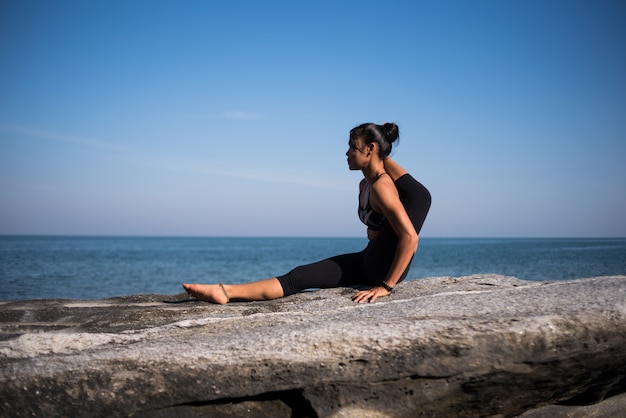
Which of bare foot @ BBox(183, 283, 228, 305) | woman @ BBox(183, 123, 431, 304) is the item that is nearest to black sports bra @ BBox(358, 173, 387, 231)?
woman @ BBox(183, 123, 431, 304)

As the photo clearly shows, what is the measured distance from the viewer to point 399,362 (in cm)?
302

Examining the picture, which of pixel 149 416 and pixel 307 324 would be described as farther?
pixel 307 324

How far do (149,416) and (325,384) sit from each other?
1132 millimetres

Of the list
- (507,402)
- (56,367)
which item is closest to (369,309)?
(507,402)

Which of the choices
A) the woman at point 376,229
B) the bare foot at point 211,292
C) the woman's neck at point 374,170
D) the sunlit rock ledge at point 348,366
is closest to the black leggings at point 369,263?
the woman at point 376,229

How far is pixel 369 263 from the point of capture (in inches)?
181

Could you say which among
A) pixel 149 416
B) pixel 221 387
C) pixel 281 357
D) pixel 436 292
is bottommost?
pixel 149 416

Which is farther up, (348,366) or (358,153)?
(358,153)

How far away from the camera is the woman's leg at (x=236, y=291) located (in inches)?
177

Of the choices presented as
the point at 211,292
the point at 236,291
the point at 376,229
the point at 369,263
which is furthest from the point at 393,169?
the point at 211,292

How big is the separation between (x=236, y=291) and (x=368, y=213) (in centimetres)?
150

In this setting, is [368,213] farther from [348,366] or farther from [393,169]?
[348,366]

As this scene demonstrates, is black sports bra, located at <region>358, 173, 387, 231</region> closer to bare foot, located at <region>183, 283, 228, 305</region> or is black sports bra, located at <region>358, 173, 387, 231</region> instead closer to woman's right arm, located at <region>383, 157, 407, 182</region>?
woman's right arm, located at <region>383, 157, 407, 182</region>

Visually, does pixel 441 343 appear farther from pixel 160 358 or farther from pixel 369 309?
pixel 160 358
